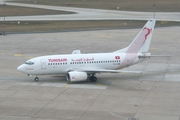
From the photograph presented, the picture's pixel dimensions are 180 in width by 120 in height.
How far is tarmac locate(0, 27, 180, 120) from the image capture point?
4166cm

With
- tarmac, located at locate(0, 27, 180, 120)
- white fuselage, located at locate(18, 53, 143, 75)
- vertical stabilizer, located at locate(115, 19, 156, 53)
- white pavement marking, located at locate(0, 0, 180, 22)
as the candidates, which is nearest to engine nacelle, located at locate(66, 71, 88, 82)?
tarmac, located at locate(0, 27, 180, 120)

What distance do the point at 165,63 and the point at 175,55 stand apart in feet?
21.7

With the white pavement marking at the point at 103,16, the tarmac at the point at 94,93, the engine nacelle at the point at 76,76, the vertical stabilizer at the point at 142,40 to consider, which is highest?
the vertical stabilizer at the point at 142,40

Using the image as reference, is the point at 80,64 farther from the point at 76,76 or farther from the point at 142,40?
the point at 142,40

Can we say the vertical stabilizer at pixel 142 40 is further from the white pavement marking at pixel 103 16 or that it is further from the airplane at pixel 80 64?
the white pavement marking at pixel 103 16

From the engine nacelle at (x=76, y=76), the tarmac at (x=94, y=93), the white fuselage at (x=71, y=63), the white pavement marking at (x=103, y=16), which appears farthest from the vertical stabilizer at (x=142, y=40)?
the white pavement marking at (x=103, y=16)

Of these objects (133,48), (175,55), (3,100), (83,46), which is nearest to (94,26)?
(83,46)

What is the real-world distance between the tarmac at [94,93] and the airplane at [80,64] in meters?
1.23

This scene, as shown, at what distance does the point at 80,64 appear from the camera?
5438cm

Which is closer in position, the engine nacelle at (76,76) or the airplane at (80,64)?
the engine nacelle at (76,76)

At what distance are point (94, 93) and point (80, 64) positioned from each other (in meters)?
6.41

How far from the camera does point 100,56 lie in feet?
A: 182

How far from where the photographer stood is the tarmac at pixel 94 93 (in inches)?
1640

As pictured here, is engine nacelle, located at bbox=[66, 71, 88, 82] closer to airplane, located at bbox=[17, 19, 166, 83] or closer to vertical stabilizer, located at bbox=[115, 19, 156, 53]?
airplane, located at bbox=[17, 19, 166, 83]
